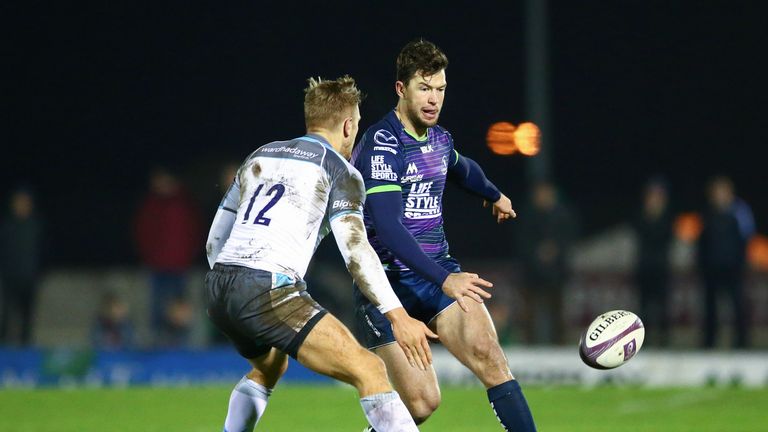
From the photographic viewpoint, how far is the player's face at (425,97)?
7.54 m

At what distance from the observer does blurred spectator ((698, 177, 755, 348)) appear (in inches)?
594

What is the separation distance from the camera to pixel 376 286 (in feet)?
21.2

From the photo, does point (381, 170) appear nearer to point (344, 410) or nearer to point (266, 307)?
point (266, 307)

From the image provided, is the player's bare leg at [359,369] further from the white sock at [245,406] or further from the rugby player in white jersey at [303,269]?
the white sock at [245,406]

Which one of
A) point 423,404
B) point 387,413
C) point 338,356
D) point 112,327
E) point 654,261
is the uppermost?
point 338,356

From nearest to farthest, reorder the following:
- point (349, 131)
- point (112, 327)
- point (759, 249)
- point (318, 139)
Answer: point (318, 139), point (349, 131), point (112, 327), point (759, 249)

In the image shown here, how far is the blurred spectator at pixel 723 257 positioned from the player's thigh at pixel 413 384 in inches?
325

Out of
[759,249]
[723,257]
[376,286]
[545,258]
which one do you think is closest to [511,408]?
[376,286]

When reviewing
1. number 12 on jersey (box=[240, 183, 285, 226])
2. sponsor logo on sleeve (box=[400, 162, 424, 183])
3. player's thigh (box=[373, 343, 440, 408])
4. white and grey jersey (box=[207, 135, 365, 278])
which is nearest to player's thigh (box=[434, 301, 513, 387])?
player's thigh (box=[373, 343, 440, 408])

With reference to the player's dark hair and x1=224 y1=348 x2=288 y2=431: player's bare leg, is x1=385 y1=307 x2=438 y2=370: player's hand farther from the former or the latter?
the player's dark hair

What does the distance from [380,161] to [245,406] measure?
4.79 ft

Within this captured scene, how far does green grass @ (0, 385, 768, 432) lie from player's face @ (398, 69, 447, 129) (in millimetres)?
3658

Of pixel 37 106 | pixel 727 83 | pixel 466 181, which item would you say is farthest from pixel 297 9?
pixel 466 181

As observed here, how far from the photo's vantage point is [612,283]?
18.8m
